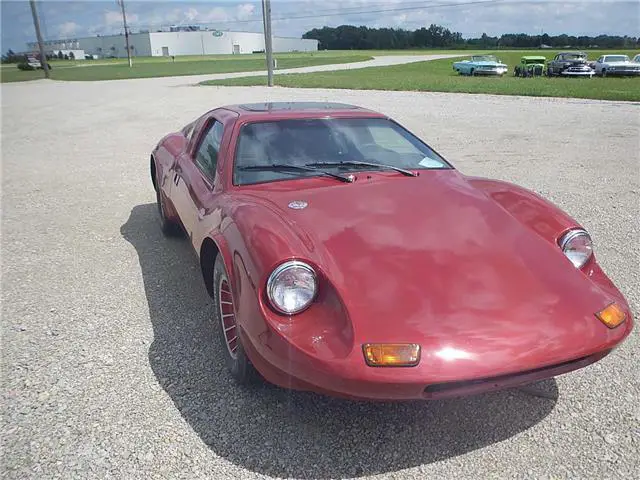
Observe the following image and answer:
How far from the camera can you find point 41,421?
95.0 inches

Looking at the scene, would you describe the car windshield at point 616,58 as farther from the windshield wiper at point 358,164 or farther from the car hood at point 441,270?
the car hood at point 441,270

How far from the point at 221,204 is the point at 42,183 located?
18.0 feet

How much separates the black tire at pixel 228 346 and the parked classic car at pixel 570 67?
94.5 ft

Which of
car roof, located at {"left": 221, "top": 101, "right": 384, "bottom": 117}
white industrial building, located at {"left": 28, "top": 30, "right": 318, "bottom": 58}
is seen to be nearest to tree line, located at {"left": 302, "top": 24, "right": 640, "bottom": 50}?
white industrial building, located at {"left": 28, "top": 30, "right": 318, "bottom": 58}

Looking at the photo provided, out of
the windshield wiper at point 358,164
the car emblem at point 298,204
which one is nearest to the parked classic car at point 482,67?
the windshield wiper at point 358,164

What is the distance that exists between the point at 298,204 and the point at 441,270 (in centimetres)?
87

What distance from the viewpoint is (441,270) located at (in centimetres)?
226

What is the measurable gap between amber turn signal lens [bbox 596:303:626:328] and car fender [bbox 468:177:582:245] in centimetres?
50

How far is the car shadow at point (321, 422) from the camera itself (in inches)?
85.1

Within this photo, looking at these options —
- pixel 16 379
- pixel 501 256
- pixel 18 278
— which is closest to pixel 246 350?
pixel 501 256

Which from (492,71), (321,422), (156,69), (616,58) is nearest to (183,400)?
(321,422)

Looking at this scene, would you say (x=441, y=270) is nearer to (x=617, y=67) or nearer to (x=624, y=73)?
(x=617, y=67)

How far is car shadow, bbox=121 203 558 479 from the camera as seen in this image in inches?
85.1

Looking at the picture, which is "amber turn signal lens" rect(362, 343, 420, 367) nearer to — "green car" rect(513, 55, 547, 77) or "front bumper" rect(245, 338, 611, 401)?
"front bumper" rect(245, 338, 611, 401)
